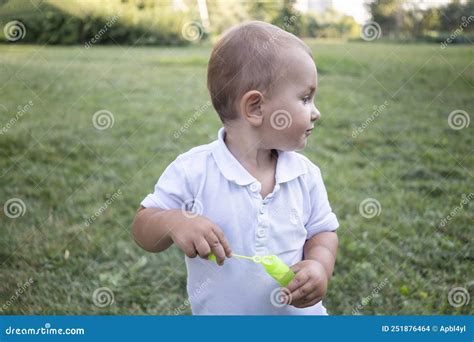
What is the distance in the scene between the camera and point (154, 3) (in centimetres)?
361

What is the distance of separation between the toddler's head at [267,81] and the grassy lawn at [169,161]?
91cm

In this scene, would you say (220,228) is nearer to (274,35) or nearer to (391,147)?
(274,35)

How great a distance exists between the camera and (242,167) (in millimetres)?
1582

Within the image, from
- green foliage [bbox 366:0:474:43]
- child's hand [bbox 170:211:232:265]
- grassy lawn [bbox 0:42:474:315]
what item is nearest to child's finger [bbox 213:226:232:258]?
child's hand [bbox 170:211:232:265]

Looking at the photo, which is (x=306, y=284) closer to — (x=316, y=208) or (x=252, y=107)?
(x=316, y=208)

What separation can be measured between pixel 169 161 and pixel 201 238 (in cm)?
201

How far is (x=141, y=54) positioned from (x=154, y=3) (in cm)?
151

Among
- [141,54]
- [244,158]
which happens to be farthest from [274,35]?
[141,54]

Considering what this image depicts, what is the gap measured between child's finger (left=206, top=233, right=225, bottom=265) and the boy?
0.5 inches

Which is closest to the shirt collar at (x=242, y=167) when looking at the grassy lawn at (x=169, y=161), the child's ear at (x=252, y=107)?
→ the child's ear at (x=252, y=107)

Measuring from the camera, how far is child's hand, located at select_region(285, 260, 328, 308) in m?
1.52

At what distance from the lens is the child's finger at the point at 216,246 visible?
143cm

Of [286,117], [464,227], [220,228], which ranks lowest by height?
[464,227]

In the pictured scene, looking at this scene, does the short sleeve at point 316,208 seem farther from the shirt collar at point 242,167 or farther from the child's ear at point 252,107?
the child's ear at point 252,107
